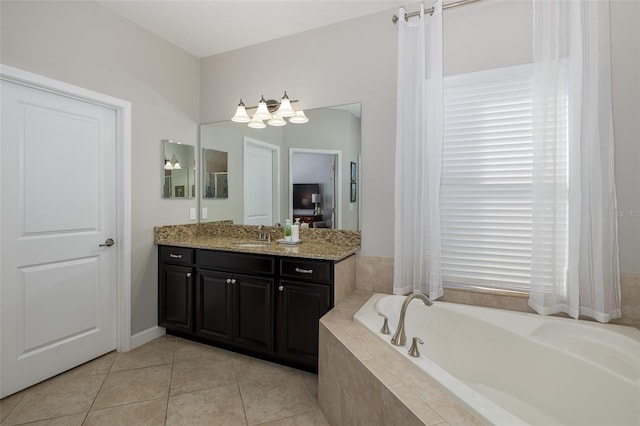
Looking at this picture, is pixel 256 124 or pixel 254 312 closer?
pixel 254 312

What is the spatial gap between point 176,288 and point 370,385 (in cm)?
205

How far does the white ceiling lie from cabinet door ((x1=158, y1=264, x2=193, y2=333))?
6.74ft

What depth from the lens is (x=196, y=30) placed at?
9.00ft

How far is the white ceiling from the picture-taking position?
2.37m

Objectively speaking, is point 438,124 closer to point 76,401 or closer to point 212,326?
point 212,326

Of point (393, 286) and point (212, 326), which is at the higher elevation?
point (393, 286)

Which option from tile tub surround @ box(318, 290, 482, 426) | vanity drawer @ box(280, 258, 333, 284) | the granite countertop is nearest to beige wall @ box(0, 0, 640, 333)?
the granite countertop

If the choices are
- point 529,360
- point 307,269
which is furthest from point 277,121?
point 529,360

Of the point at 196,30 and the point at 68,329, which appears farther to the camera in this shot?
the point at 196,30

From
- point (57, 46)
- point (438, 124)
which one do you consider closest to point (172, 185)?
point (57, 46)

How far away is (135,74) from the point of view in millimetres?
2656

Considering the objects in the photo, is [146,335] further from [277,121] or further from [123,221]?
[277,121]

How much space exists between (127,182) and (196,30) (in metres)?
1.44

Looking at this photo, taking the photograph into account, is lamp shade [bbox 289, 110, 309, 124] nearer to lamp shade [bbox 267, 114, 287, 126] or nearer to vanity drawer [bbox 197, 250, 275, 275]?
lamp shade [bbox 267, 114, 287, 126]
